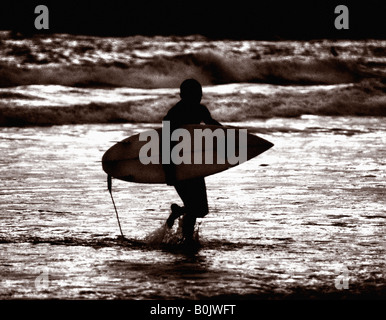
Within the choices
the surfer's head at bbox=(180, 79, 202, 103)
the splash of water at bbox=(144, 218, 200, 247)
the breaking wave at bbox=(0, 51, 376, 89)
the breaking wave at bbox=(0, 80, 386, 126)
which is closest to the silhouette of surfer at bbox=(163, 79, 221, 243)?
the surfer's head at bbox=(180, 79, 202, 103)

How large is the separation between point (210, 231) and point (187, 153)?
0.89 meters

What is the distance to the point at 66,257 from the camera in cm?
647

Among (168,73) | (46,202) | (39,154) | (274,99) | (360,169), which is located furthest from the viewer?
(168,73)

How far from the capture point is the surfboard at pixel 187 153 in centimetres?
690

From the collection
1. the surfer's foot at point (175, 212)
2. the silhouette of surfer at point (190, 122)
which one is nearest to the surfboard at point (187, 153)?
the silhouette of surfer at point (190, 122)

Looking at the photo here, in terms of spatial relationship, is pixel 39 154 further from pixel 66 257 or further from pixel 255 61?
pixel 255 61

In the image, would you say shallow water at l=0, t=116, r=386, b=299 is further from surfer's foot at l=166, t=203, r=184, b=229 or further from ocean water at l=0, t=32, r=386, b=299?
surfer's foot at l=166, t=203, r=184, b=229

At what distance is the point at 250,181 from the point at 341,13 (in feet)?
50.9

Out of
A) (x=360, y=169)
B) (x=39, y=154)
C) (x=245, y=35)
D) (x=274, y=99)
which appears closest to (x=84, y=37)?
(x=245, y=35)

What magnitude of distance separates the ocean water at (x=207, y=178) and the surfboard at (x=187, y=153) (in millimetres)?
514

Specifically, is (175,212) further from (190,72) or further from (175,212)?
(190,72)

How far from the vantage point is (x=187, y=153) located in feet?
22.8

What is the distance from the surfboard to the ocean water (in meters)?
0.51

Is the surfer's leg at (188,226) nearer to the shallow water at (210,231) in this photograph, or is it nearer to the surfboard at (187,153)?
the shallow water at (210,231)
